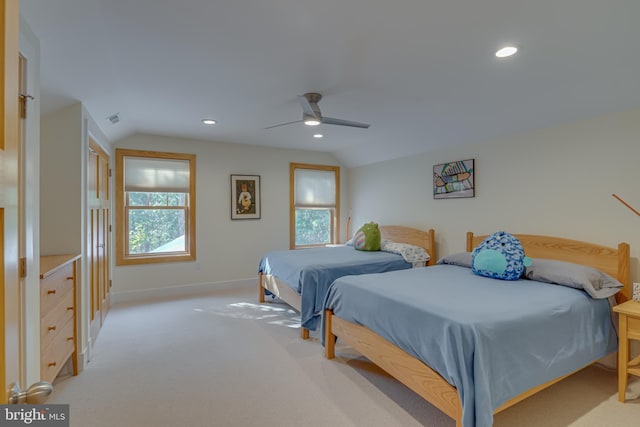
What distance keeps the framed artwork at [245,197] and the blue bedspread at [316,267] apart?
1.12m

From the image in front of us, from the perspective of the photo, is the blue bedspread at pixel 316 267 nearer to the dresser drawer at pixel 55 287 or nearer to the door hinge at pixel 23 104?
the dresser drawer at pixel 55 287

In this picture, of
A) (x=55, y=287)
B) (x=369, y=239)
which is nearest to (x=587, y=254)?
(x=369, y=239)

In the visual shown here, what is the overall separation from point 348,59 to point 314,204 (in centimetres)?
369

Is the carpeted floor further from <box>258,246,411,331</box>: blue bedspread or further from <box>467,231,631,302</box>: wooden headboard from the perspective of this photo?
<box>467,231,631,302</box>: wooden headboard

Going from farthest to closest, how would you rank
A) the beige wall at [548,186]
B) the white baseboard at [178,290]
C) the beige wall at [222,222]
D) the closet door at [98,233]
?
the beige wall at [222,222] → the white baseboard at [178,290] → the closet door at [98,233] → the beige wall at [548,186]

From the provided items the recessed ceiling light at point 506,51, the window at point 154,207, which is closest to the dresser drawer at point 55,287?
the window at point 154,207

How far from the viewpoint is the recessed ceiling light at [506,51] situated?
2.05m

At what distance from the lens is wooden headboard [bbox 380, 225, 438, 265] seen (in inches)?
169

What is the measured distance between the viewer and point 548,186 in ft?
10.2

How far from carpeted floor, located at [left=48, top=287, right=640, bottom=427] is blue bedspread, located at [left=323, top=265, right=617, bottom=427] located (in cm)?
34

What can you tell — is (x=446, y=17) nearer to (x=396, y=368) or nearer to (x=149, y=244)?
(x=396, y=368)

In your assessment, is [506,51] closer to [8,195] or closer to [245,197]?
[8,195]

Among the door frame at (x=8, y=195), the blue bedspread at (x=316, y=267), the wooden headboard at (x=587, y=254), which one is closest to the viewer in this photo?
the door frame at (x=8, y=195)

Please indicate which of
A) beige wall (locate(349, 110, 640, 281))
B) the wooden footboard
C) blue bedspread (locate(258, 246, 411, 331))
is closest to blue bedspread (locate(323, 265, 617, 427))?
the wooden footboard
